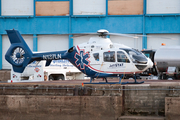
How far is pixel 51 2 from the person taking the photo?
35.2 meters

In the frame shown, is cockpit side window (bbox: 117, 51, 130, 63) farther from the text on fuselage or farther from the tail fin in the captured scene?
the tail fin

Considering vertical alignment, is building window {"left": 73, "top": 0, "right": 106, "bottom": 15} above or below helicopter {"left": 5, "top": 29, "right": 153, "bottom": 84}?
above

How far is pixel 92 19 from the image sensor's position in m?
34.8

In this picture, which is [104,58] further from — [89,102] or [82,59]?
[89,102]

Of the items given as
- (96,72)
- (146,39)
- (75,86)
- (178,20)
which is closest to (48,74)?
(96,72)

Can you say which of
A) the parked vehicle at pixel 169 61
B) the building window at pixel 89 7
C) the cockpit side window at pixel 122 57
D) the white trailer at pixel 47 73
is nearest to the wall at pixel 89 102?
the cockpit side window at pixel 122 57

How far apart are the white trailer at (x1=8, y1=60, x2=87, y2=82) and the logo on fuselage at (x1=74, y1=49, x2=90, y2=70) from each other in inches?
209

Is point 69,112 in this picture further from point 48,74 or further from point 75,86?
point 48,74

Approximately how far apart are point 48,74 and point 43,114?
1051cm

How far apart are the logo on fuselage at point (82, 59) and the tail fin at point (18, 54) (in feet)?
10.2

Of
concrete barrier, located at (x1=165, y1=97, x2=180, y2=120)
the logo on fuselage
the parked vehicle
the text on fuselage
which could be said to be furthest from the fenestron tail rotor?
the parked vehicle

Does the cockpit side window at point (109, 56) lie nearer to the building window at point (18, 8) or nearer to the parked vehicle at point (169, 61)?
the parked vehicle at point (169, 61)

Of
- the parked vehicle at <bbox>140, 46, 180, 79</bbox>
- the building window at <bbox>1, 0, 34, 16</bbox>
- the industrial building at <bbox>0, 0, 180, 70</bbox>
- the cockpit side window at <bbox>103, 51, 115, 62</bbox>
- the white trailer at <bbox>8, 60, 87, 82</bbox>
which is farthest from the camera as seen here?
the building window at <bbox>1, 0, 34, 16</bbox>

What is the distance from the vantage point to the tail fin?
60.6ft
